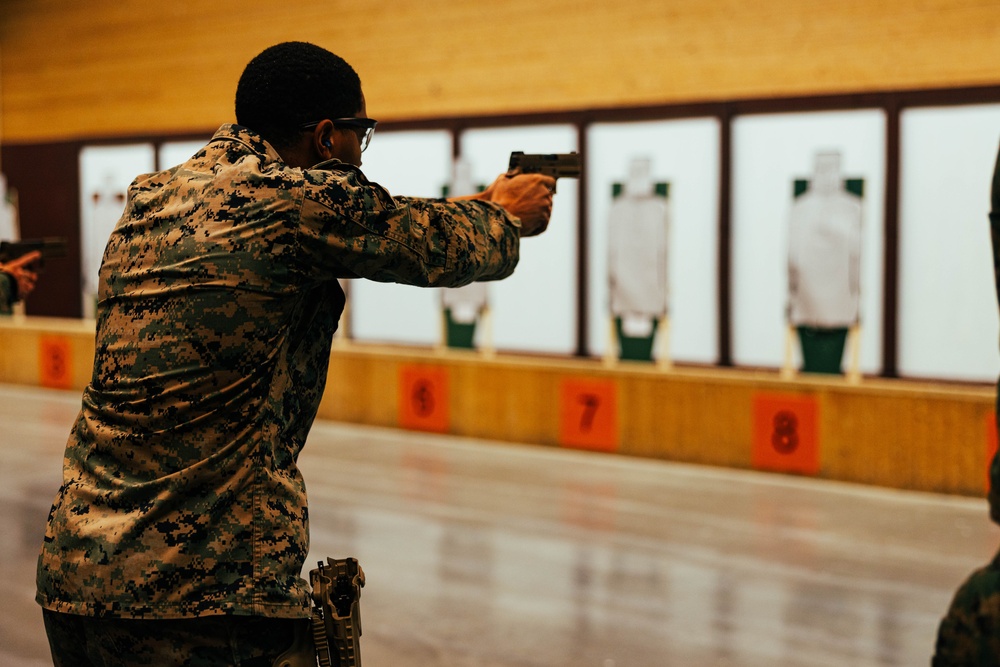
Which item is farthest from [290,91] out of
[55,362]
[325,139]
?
[55,362]

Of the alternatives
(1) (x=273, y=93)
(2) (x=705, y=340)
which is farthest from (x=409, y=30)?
(1) (x=273, y=93)

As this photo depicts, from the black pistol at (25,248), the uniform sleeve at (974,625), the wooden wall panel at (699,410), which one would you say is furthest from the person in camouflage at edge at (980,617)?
the wooden wall panel at (699,410)

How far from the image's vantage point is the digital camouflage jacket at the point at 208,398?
138 cm

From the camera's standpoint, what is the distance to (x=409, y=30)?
6.80m

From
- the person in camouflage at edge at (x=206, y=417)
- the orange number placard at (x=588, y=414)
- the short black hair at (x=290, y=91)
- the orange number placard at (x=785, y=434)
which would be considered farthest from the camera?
the orange number placard at (x=588, y=414)

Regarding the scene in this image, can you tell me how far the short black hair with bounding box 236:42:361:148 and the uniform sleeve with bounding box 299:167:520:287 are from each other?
10 centimetres

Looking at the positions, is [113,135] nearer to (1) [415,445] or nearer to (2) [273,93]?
(1) [415,445]

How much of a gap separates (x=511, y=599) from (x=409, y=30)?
410cm

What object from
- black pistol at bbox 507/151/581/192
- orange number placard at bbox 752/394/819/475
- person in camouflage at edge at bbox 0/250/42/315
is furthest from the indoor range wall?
black pistol at bbox 507/151/581/192

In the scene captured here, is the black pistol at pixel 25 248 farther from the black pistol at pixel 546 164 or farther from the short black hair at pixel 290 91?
the short black hair at pixel 290 91

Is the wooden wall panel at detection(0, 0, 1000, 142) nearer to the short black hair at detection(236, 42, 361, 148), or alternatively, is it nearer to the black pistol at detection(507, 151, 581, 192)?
the black pistol at detection(507, 151, 581, 192)

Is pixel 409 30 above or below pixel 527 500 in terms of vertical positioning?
above

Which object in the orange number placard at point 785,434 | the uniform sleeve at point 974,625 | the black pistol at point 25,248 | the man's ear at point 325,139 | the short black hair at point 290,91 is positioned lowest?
the orange number placard at point 785,434

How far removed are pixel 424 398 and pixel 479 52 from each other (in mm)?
1984
